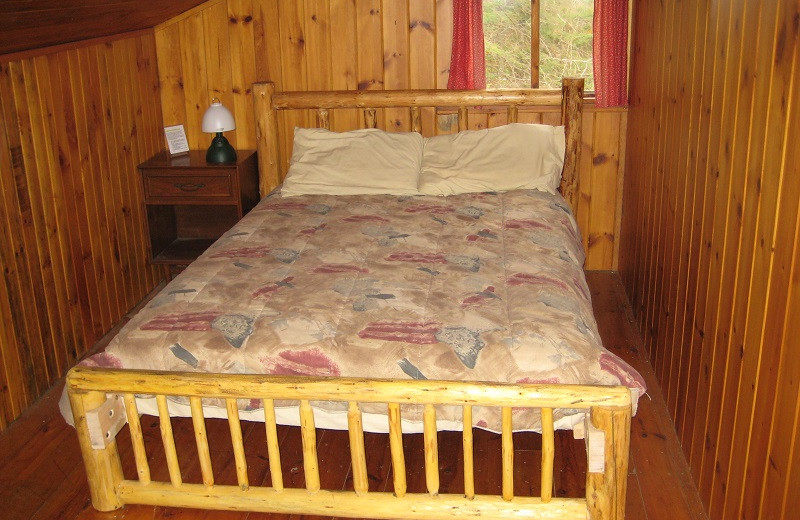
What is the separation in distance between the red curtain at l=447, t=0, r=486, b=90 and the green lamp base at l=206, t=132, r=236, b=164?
1108 mm

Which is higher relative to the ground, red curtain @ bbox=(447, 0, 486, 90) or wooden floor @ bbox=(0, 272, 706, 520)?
red curtain @ bbox=(447, 0, 486, 90)

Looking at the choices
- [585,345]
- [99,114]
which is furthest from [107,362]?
[99,114]

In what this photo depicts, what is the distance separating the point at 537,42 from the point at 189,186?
1813 millimetres

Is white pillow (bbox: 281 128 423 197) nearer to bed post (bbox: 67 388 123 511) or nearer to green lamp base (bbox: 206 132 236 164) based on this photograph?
green lamp base (bbox: 206 132 236 164)

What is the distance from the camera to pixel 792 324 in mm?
1764

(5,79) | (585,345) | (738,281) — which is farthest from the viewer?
(5,79)

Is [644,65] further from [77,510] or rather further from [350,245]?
[77,510]

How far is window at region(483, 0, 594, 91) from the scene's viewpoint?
404 cm

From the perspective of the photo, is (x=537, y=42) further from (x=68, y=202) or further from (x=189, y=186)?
(x=68, y=202)

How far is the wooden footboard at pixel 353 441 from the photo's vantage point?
2.12 metres

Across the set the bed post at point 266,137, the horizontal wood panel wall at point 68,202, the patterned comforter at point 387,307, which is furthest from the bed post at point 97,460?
the bed post at point 266,137

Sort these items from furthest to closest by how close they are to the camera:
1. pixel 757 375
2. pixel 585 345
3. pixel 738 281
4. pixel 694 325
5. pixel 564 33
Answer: pixel 564 33 → pixel 694 325 → pixel 585 345 → pixel 738 281 → pixel 757 375

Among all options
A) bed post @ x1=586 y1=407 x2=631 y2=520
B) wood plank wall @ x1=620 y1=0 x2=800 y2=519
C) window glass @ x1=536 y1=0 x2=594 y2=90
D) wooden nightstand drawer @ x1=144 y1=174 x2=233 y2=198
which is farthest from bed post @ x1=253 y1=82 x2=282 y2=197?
bed post @ x1=586 y1=407 x2=631 y2=520

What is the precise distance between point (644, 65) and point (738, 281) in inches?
70.4
